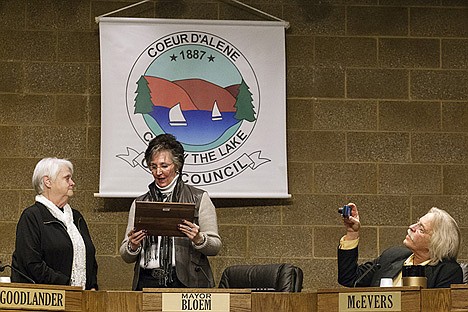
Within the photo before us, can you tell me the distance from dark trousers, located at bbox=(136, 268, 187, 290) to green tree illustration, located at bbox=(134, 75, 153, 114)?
1421 millimetres

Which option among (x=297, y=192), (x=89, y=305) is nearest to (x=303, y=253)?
(x=297, y=192)

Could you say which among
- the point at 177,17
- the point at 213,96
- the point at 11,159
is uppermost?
the point at 177,17

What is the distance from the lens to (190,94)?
6.05m

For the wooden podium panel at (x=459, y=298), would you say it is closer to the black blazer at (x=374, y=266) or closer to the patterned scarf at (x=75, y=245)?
the black blazer at (x=374, y=266)

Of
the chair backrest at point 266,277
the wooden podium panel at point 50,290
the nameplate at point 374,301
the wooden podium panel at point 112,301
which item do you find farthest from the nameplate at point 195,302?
the chair backrest at point 266,277

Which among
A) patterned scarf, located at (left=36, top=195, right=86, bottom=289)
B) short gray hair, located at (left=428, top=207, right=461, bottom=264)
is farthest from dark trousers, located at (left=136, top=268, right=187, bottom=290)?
short gray hair, located at (left=428, top=207, right=461, bottom=264)

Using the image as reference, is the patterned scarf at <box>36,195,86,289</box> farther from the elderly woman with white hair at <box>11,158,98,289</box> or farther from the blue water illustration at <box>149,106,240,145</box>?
the blue water illustration at <box>149,106,240,145</box>

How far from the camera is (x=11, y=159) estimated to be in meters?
6.02

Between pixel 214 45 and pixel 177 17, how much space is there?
307 millimetres

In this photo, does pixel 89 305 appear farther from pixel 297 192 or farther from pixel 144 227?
pixel 297 192

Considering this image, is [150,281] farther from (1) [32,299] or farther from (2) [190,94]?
(2) [190,94]

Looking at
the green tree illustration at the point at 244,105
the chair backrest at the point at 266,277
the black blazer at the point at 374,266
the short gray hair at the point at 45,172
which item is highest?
the green tree illustration at the point at 244,105

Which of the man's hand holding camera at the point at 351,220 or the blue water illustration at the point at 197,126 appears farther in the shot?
the blue water illustration at the point at 197,126

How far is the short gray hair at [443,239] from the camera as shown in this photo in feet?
15.3
